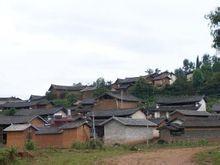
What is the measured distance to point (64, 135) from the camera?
48.6 meters

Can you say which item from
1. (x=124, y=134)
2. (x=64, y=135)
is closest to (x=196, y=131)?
(x=124, y=134)

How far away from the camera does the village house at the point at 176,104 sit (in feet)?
216

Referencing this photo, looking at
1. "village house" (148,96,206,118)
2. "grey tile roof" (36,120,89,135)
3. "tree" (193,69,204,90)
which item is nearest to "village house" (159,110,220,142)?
"grey tile roof" (36,120,89,135)

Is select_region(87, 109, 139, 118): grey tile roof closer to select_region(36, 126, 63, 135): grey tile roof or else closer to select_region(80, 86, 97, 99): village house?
select_region(36, 126, 63, 135): grey tile roof

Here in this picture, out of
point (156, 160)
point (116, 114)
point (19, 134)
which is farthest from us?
point (116, 114)

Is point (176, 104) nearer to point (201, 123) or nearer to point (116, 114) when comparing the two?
point (116, 114)

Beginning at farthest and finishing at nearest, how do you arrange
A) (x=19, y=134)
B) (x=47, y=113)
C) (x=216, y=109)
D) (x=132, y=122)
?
1. (x=47, y=113)
2. (x=216, y=109)
3. (x=19, y=134)
4. (x=132, y=122)

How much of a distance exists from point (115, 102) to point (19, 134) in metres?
22.2

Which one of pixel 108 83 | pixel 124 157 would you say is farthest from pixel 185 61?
pixel 124 157

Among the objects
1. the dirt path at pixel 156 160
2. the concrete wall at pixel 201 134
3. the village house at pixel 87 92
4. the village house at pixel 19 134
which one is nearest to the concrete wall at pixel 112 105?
the village house at pixel 87 92

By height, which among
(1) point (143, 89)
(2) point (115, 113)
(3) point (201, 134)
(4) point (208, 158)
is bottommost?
(4) point (208, 158)

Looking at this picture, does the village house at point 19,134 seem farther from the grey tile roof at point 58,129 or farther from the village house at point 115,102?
the village house at point 115,102

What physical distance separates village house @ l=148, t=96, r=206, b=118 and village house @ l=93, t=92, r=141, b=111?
3837 mm

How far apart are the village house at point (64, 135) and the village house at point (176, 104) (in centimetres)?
1907
